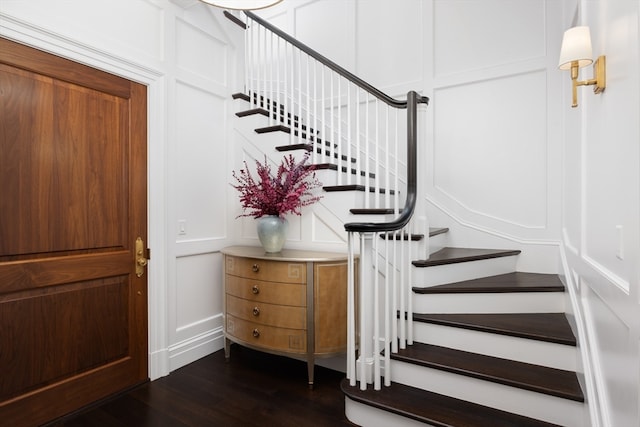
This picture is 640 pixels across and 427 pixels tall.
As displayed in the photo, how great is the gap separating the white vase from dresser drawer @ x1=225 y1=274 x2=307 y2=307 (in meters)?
0.31

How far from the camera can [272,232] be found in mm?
2795

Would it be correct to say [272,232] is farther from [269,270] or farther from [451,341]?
[451,341]

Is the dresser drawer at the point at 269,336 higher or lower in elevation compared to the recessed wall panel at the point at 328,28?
lower

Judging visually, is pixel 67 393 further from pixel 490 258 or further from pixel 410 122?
pixel 490 258

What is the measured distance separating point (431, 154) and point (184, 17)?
2.49m

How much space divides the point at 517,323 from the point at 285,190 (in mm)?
1813

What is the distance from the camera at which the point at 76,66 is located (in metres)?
2.21

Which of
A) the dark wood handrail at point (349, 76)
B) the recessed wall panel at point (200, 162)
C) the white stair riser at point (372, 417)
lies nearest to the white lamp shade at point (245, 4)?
the dark wood handrail at point (349, 76)

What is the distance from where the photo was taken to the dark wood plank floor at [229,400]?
210cm

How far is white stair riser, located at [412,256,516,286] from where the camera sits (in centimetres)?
242

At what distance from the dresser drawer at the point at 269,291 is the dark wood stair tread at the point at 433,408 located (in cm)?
66

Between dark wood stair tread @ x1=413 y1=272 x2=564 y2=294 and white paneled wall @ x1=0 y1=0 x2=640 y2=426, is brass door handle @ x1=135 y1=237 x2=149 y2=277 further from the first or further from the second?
dark wood stair tread @ x1=413 y1=272 x2=564 y2=294

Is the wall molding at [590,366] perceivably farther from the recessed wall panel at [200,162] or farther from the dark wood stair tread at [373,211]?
the recessed wall panel at [200,162]

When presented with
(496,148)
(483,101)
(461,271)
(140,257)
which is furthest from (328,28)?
(140,257)
